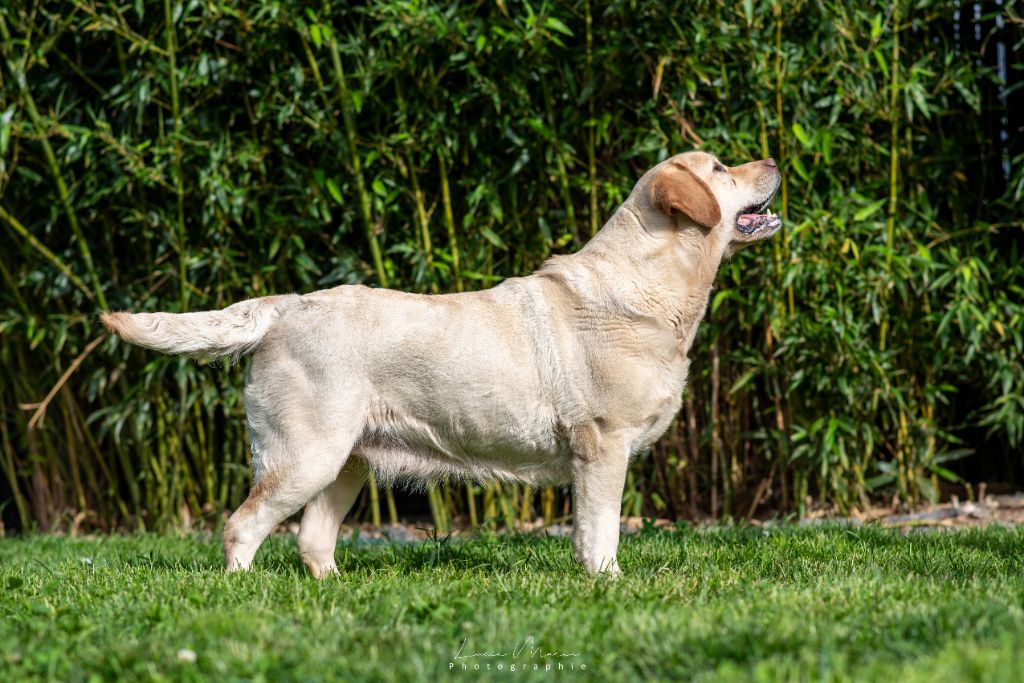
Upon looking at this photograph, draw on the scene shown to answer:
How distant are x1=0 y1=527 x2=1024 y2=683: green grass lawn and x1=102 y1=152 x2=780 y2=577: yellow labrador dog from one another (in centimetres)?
34

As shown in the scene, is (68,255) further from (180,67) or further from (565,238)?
(565,238)

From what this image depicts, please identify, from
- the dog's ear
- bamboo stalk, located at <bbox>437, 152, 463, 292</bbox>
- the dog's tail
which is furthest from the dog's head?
bamboo stalk, located at <bbox>437, 152, 463, 292</bbox>

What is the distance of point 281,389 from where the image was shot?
12.1ft

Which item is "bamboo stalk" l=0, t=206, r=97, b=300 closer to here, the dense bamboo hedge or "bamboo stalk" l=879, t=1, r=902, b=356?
the dense bamboo hedge

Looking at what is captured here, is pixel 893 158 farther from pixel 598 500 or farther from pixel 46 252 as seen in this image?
pixel 46 252

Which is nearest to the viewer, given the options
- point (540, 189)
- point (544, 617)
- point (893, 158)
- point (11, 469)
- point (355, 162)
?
point (544, 617)

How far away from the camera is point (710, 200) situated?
3.95m

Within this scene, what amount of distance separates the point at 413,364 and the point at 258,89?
2.62 meters

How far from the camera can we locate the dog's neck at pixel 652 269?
392 centimetres

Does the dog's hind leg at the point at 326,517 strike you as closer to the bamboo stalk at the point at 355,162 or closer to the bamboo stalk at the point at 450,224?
the bamboo stalk at the point at 355,162

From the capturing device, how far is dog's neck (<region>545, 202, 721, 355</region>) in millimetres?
3918

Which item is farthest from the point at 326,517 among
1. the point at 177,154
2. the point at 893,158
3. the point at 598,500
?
the point at 893,158

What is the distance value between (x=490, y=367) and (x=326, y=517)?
0.91 meters

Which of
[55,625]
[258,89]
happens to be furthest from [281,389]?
[258,89]
